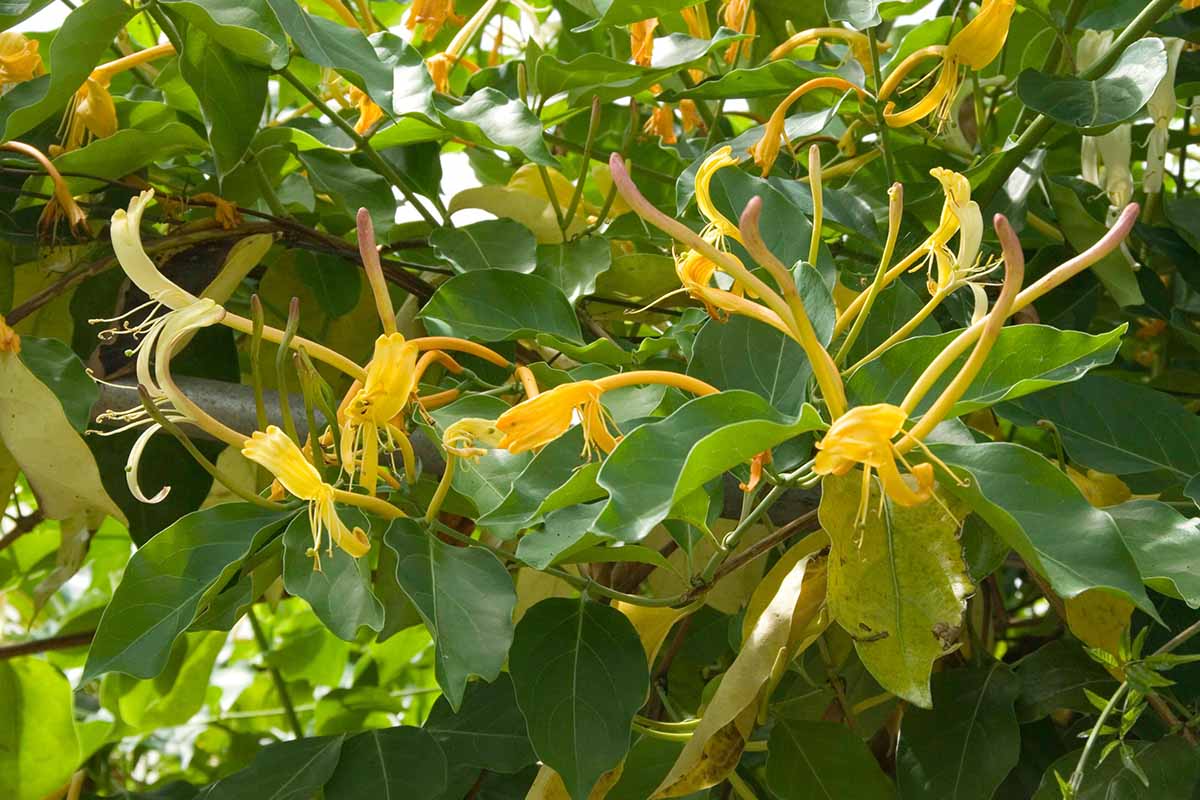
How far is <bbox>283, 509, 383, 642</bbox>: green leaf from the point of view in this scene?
20.1 inches

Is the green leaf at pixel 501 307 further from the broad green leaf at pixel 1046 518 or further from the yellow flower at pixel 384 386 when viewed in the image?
the broad green leaf at pixel 1046 518

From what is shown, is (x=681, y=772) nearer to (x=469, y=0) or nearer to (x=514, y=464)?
(x=514, y=464)

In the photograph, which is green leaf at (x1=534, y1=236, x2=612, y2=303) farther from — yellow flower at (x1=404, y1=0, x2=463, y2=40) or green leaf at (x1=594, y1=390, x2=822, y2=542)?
green leaf at (x1=594, y1=390, x2=822, y2=542)

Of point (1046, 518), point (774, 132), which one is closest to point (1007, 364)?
point (1046, 518)

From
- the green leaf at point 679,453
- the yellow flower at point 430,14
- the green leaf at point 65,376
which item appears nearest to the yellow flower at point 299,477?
the green leaf at point 679,453

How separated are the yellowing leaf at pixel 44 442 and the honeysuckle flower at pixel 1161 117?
0.65m

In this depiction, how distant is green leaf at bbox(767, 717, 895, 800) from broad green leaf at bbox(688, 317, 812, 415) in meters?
0.22

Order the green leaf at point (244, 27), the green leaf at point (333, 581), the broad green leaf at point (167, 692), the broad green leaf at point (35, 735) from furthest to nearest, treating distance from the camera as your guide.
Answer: the broad green leaf at point (167, 692) < the broad green leaf at point (35, 735) < the green leaf at point (244, 27) < the green leaf at point (333, 581)

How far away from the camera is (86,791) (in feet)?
3.24

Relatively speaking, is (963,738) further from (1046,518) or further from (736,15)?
(736,15)

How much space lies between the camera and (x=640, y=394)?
1.80ft

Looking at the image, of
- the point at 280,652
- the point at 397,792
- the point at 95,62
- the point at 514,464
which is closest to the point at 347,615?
the point at 514,464

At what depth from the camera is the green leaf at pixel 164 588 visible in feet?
1.72

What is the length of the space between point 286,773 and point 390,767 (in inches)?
2.5
